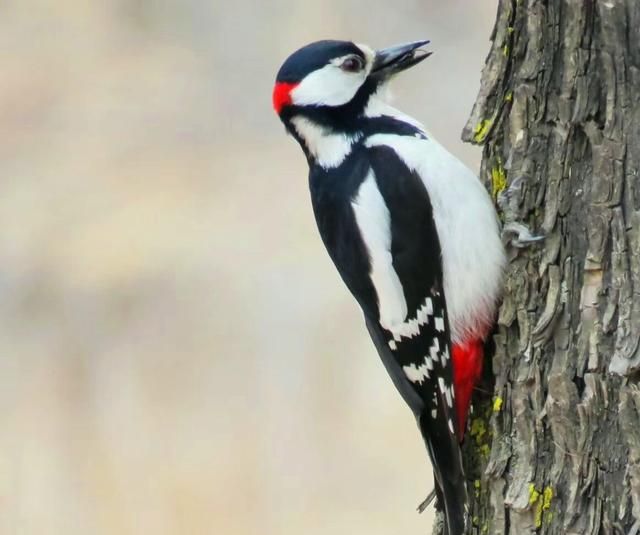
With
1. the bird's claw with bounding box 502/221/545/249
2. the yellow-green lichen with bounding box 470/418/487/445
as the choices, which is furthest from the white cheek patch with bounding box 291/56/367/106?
the yellow-green lichen with bounding box 470/418/487/445

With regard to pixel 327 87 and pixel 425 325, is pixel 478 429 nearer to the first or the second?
pixel 425 325

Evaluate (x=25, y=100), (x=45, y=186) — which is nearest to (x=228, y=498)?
(x=45, y=186)

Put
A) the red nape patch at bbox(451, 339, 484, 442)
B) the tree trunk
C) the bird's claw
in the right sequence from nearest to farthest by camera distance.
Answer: the tree trunk < the bird's claw < the red nape patch at bbox(451, 339, 484, 442)

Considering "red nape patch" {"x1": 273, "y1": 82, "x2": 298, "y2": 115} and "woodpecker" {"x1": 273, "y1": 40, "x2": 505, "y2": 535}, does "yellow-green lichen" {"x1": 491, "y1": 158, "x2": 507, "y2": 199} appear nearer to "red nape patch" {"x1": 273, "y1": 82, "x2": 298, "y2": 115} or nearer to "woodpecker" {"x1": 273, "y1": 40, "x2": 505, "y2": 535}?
"woodpecker" {"x1": 273, "y1": 40, "x2": 505, "y2": 535}

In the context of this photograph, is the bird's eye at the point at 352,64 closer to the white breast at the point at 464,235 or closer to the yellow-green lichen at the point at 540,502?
the white breast at the point at 464,235

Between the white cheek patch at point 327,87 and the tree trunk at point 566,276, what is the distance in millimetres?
281

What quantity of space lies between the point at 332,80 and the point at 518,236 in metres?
0.50

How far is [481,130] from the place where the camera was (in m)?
2.14

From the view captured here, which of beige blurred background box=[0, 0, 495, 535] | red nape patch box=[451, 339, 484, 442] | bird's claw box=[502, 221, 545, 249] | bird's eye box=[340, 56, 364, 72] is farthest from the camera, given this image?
beige blurred background box=[0, 0, 495, 535]

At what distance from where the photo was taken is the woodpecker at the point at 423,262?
2.10 m

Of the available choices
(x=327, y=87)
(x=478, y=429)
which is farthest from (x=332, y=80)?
(x=478, y=429)

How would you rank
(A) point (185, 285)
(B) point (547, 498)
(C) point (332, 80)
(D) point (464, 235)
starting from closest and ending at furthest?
1. (B) point (547, 498)
2. (D) point (464, 235)
3. (C) point (332, 80)
4. (A) point (185, 285)

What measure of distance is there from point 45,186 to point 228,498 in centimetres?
152

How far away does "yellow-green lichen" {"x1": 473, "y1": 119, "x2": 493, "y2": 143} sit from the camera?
2.14 metres
